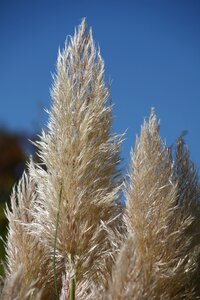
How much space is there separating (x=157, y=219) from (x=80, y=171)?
0.94ft

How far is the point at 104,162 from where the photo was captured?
185cm

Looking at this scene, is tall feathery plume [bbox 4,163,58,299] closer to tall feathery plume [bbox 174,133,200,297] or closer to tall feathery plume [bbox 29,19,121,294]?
tall feathery plume [bbox 29,19,121,294]

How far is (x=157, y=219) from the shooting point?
1.76 metres

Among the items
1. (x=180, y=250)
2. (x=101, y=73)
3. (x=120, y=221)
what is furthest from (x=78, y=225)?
(x=101, y=73)

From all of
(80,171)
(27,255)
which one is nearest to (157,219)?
(80,171)

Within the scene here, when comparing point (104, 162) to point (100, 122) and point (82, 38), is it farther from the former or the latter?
point (82, 38)

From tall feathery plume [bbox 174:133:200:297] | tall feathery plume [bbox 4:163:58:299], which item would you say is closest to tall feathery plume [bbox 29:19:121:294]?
tall feathery plume [bbox 4:163:58:299]

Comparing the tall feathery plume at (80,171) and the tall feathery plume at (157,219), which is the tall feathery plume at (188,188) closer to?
the tall feathery plume at (157,219)

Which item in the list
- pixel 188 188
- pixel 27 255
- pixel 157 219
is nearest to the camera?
pixel 157 219

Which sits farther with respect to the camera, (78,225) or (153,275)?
(78,225)

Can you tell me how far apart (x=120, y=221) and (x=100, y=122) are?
1.18 ft

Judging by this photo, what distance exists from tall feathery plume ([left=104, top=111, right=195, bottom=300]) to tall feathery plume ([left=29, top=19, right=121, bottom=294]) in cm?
9

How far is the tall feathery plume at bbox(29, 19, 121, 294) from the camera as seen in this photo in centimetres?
179

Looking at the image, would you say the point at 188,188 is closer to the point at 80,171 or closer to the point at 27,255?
the point at 80,171
